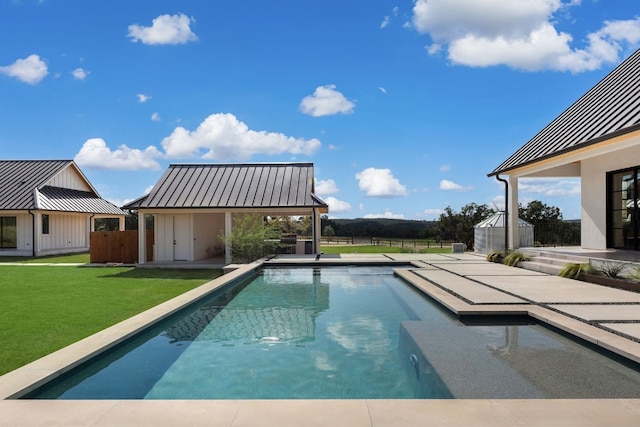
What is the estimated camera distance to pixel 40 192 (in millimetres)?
24766

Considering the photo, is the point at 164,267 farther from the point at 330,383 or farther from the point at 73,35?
the point at 330,383

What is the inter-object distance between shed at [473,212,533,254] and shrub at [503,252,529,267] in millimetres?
2792

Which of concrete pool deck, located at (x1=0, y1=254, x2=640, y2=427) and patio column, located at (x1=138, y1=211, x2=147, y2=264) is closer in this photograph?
concrete pool deck, located at (x1=0, y1=254, x2=640, y2=427)

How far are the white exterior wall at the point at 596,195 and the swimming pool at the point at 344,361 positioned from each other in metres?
8.32

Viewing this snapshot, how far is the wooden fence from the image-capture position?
1838 cm

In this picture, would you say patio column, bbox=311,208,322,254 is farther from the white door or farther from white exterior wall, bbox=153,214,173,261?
white exterior wall, bbox=153,214,173,261

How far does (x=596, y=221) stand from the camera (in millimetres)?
13281

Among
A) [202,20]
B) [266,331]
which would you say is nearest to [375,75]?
[202,20]

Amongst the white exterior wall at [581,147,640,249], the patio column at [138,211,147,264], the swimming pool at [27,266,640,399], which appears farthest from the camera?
the patio column at [138,211,147,264]

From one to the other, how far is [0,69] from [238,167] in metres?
10.5

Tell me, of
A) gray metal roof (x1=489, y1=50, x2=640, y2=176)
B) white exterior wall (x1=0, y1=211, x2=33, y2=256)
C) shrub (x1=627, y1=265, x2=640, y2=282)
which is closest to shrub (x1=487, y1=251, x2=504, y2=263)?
gray metal roof (x1=489, y1=50, x2=640, y2=176)

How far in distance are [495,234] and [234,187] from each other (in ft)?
36.1

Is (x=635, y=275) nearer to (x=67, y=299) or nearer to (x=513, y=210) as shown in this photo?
(x=513, y=210)

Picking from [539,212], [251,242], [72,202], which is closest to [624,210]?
[251,242]
